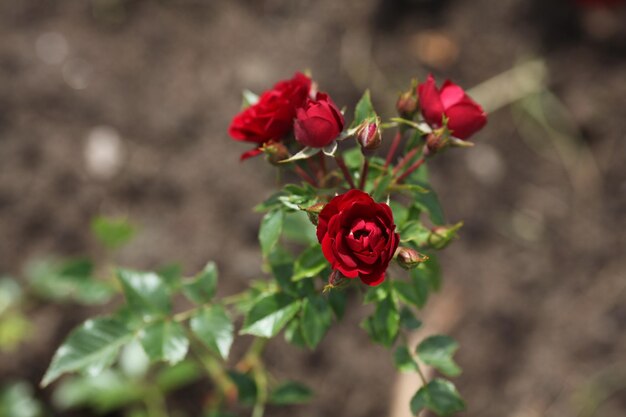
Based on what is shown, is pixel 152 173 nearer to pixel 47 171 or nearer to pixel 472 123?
pixel 47 171

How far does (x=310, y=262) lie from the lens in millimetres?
1178

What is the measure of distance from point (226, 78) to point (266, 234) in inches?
60.6

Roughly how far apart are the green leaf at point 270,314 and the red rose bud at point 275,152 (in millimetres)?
269

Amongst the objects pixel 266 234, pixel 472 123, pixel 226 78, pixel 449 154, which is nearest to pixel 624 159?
pixel 449 154

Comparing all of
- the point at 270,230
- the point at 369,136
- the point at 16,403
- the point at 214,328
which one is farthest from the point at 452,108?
the point at 16,403

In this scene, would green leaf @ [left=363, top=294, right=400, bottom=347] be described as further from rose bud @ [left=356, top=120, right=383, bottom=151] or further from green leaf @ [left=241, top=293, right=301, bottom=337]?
rose bud @ [left=356, top=120, right=383, bottom=151]

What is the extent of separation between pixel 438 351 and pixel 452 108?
48 centimetres

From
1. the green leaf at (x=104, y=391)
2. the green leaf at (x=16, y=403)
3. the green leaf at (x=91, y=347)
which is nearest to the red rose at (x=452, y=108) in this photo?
the green leaf at (x=91, y=347)

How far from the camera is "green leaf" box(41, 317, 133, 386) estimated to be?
1288 millimetres

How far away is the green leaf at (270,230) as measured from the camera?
3.81ft

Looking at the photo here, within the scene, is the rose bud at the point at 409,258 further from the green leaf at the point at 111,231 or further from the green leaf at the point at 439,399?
the green leaf at the point at 111,231

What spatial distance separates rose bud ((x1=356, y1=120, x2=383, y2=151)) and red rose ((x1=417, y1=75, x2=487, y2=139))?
0.13 m

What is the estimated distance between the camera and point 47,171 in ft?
7.80

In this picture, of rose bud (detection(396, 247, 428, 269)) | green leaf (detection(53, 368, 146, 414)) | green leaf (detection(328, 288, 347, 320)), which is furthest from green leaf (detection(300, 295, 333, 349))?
green leaf (detection(53, 368, 146, 414))
